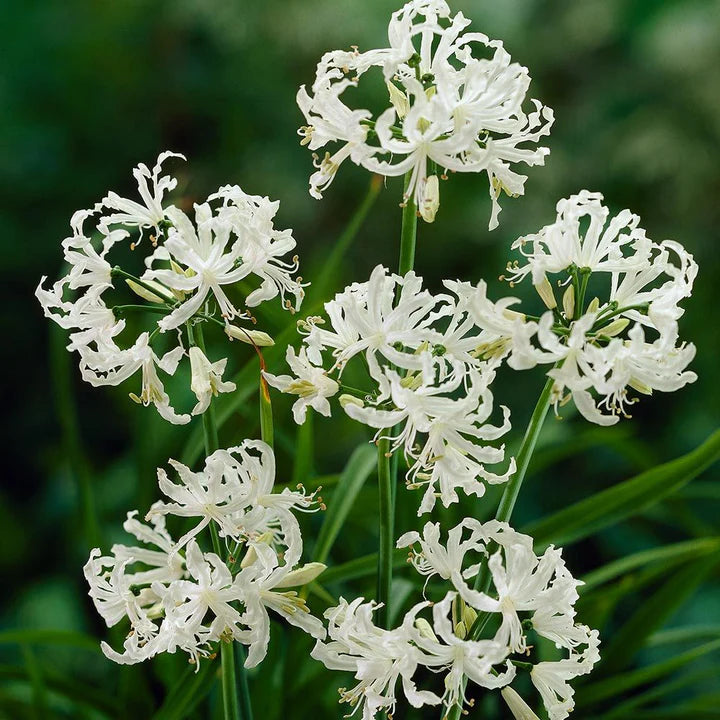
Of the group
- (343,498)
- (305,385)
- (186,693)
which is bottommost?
(186,693)

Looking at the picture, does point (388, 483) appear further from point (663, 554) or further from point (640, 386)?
point (663, 554)

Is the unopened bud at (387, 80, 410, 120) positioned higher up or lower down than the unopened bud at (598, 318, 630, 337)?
higher up

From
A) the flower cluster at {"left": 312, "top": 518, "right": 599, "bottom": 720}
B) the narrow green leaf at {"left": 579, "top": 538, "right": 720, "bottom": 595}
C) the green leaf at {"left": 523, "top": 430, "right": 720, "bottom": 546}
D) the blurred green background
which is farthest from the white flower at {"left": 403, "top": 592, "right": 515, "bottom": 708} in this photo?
the blurred green background

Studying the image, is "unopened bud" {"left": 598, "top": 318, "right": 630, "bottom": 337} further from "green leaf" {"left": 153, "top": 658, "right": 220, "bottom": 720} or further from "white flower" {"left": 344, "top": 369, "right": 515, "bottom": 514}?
"green leaf" {"left": 153, "top": 658, "right": 220, "bottom": 720}

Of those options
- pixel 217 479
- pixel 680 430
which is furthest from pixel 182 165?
pixel 217 479

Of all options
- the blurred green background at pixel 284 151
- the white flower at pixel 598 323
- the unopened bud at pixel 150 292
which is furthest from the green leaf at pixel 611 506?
the blurred green background at pixel 284 151

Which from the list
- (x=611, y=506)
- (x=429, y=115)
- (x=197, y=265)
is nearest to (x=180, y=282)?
(x=197, y=265)
